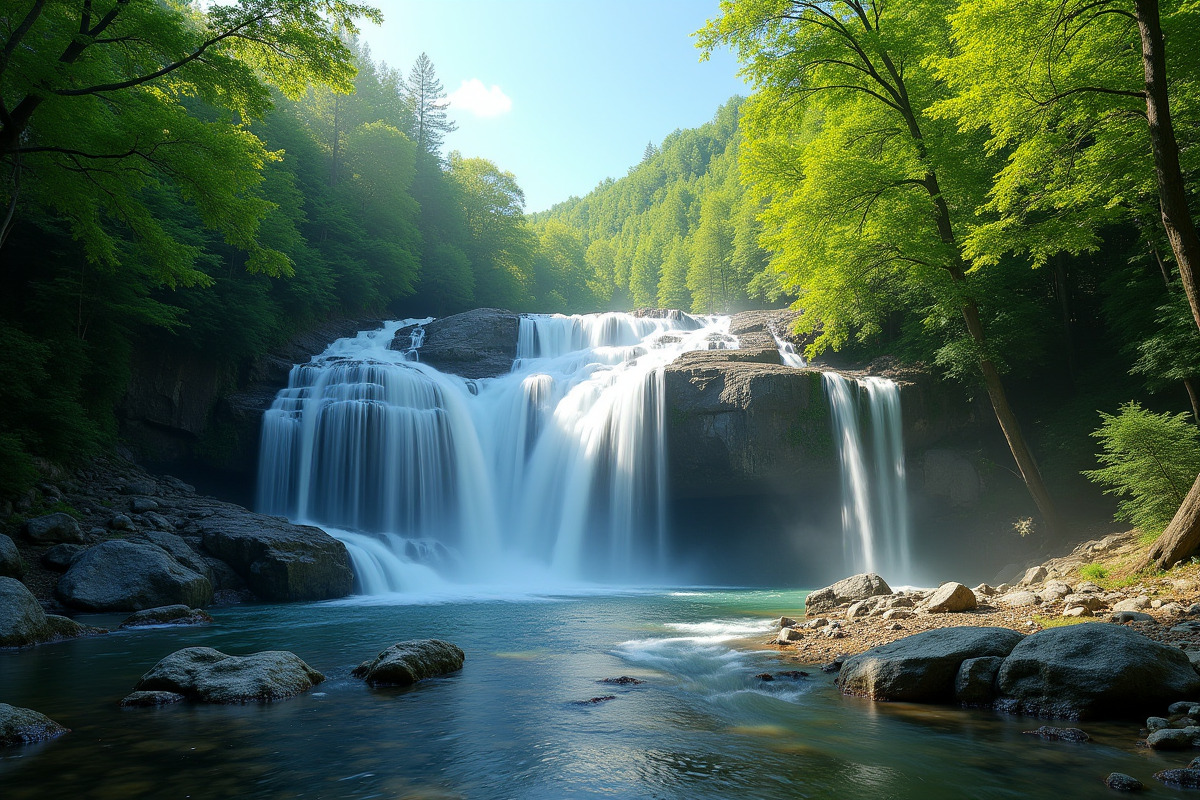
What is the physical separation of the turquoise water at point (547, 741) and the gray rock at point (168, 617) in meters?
2.50

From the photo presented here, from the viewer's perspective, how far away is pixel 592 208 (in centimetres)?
11575

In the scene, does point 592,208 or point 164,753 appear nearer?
point 164,753

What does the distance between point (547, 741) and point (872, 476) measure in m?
16.7

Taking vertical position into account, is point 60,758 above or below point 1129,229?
below

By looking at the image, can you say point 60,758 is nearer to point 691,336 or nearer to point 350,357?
point 350,357

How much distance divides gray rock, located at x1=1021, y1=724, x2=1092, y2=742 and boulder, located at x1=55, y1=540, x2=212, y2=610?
12754mm

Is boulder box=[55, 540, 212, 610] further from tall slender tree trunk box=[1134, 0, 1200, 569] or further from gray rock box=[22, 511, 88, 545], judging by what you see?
tall slender tree trunk box=[1134, 0, 1200, 569]

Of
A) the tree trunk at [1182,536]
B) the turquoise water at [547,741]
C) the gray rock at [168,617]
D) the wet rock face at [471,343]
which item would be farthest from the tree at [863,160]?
the wet rock face at [471,343]

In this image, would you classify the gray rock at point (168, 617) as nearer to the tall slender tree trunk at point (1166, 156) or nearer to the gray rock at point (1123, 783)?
the gray rock at point (1123, 783)

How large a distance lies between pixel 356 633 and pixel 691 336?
19.4 metres

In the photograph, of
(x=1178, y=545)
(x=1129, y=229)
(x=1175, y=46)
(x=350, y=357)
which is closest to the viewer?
(x=1178, y=545)

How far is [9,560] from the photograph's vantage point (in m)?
9.77

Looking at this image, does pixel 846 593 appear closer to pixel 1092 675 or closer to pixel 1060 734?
pixel 1092 675

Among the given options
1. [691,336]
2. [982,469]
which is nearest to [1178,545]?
[982,469]
